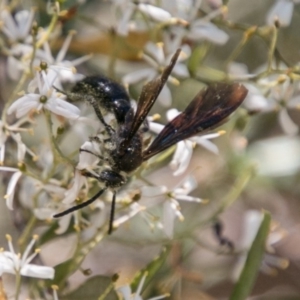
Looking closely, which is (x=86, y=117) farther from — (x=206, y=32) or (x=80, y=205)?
(x=206, y=32)

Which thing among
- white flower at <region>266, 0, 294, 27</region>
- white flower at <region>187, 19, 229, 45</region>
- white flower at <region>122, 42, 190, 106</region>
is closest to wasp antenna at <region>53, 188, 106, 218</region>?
white flower at <region>122, 42, 190, 106</region>

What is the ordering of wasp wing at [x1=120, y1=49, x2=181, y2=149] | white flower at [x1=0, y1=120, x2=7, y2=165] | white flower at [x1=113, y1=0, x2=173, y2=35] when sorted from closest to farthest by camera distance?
wasp wing at [x1=120, y1=49, x2=181, y2=149]
white flower at [x1=0, y1=120, x2=7, y2=165]
white flower at [x1=113, y1=0, x2=173, y2=35]

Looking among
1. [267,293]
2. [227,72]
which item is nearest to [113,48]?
[227,72]

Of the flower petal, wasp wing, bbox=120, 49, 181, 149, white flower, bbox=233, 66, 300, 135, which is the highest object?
wasp wing, bbox=120, 49, 181, 149

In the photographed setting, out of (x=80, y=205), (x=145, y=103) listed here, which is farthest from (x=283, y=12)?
(x=80, y=205)

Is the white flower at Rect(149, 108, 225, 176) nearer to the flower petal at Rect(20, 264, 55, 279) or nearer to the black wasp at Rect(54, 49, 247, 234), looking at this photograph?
the black wasp at Rect(54, 49, 247, 234)

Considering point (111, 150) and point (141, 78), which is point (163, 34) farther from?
point (111, 150)

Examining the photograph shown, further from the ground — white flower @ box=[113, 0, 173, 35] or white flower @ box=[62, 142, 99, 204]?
white flower @ box=[113, 0, 173, 35]

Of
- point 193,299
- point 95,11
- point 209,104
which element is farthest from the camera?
point 95,11
